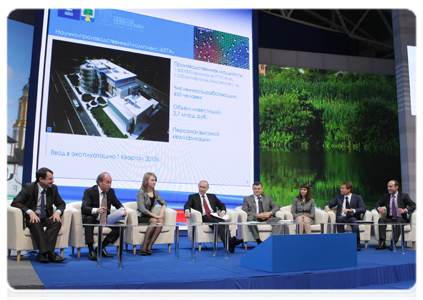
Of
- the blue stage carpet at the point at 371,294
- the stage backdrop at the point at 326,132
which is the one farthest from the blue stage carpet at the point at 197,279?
the stage backdrop at the point at 326,132

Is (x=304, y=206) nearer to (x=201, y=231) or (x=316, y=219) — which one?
(x=316, y=219)

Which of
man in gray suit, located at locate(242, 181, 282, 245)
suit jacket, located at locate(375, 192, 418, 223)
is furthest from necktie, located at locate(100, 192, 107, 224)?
suit jacket, located at locate(375, 192, 418, 223)

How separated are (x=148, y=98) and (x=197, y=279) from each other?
381 centimetres

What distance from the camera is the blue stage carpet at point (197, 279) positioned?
2.53 meters

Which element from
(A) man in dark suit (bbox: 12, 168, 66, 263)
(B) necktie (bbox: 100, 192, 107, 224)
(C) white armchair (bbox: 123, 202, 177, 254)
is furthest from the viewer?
(C) white armchair (bbox: 123, 202, 177, 254)

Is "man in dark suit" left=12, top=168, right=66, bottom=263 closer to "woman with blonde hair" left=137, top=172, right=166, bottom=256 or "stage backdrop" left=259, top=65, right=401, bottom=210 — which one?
"woman with blonde hair" left=137, top=172, right=166, bottom=256

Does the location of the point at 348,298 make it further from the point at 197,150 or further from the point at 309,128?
the point at 309,128

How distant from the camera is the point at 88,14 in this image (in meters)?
5.73

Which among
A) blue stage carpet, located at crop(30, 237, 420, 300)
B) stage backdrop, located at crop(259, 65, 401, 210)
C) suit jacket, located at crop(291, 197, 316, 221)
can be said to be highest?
stage backdrop, located at crop(259, 65, 401, 210)

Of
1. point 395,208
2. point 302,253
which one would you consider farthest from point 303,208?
point 302,253

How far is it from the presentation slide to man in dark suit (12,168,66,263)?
165cm

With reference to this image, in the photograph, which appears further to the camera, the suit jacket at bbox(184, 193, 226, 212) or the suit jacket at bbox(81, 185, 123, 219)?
the suit jacket at bbox(184, 193, 226, 212)

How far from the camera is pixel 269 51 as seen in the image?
27.9 feet

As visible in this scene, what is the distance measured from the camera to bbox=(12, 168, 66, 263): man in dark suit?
347cm
